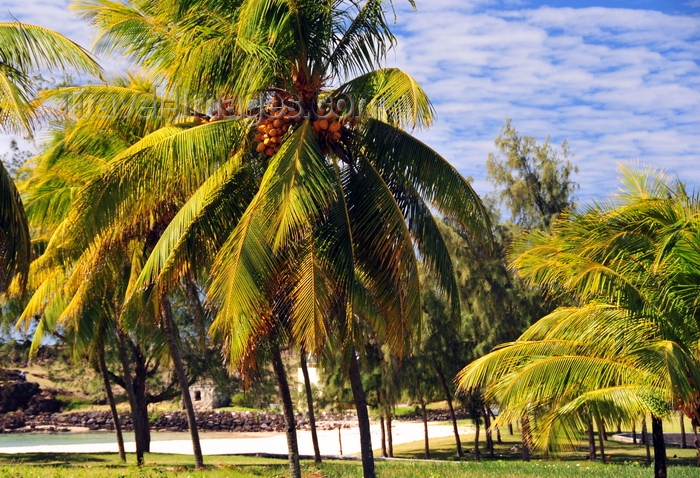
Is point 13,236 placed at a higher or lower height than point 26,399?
higher

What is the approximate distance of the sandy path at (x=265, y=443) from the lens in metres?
34.7

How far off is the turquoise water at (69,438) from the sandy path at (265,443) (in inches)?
49.4

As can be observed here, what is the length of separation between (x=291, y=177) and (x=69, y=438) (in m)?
41.5

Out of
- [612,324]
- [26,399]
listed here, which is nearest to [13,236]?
[612,324]

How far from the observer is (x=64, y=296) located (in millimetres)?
18094

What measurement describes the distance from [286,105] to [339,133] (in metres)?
0.89

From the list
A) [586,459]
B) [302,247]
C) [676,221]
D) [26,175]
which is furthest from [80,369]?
[676,221]

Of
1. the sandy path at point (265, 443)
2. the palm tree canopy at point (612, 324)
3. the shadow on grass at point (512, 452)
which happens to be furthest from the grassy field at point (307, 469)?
the sandy path at point (265, 443)

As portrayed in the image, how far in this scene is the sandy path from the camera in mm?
34719

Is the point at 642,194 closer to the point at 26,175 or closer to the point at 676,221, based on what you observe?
the point at 676,221

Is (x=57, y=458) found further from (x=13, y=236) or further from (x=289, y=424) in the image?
(x=13, y=236)

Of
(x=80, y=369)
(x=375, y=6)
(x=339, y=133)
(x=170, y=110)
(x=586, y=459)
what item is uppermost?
(x=375, y=6)

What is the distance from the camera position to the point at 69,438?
1800 inches

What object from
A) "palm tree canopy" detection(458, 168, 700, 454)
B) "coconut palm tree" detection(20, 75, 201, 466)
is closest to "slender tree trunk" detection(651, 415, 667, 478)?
"palm tree canopy" detection(458, 168, 700, 454)
